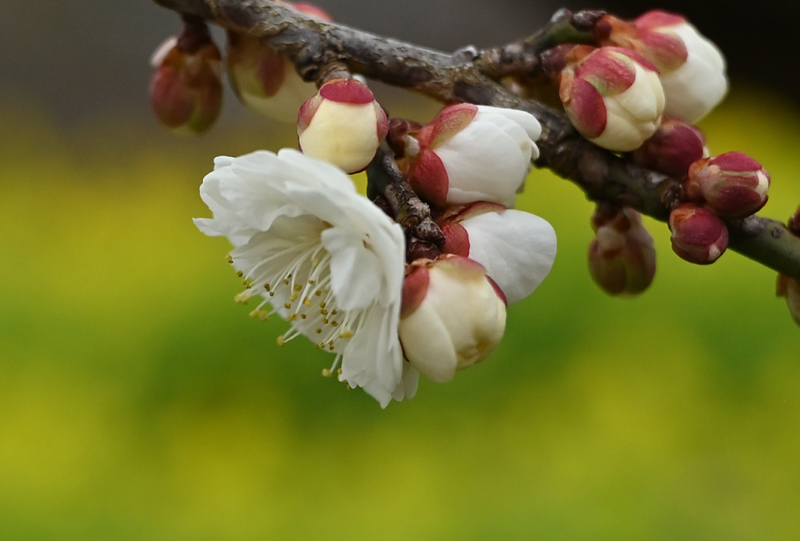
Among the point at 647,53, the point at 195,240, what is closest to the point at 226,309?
the point at 195,240

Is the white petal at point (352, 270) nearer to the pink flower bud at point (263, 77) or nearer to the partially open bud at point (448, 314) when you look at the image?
the partially open bud at point (448, 314)

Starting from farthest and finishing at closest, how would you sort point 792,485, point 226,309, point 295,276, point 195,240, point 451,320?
point 195,240
point 226,309
point 792,485
point 295,276
point 451,320

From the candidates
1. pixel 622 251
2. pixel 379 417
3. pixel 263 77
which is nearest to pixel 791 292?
pixel 622 251

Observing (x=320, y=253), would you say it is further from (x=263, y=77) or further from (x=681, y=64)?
(x=681, y=64)

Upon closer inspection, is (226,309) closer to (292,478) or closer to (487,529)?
(292,478)

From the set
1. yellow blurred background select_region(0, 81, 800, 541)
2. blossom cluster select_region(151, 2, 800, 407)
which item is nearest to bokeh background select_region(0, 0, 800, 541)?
yellow blurred background select_region(0, 81, 800, 541)

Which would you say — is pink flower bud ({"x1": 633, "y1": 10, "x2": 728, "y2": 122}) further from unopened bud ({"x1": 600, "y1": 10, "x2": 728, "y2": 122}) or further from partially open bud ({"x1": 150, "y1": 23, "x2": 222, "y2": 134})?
partially open bud ({"x1": 150, "y1": 23, "x2": 222, "y2": 134})
